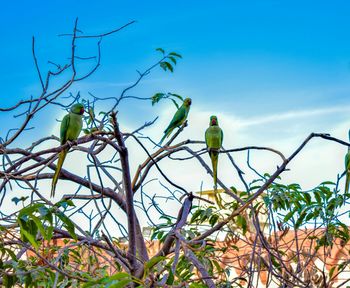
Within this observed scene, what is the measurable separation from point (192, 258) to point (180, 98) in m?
1.38

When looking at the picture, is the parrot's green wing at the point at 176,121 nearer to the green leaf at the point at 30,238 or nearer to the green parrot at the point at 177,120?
the green parrot at the point at 177,120

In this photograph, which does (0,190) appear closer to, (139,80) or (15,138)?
(15,138)

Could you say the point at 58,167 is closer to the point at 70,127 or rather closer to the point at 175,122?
the point at 70,127

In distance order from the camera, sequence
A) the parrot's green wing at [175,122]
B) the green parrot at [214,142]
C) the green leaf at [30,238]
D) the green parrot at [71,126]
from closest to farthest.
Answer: the green leaf at [30,238] < the green parrot at [214,142] < the green parrot at [71,126] < the parrot's green wing at [175,122]

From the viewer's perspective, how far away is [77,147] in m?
2.63

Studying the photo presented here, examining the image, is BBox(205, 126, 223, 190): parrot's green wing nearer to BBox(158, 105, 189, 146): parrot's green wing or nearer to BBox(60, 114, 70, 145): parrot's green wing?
BBox(158, 105, 189, 146): parrot's green wing

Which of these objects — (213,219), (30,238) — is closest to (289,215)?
(213,219)

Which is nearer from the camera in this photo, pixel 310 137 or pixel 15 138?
pixel 310 137

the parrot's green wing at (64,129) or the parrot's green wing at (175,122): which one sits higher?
the parrot's green wing at (175,122)

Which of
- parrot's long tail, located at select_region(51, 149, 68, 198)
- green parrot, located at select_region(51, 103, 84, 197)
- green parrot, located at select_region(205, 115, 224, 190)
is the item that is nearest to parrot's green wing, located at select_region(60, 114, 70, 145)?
green parrot, located at select_region(51, 103, 84, 197)

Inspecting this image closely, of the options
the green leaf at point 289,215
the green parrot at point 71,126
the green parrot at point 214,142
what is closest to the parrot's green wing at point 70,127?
the green parrot at point 71,126

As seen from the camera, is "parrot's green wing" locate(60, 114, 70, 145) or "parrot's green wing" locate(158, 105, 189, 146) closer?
"parrot's green wing" locate(60, 114, 70, 145)

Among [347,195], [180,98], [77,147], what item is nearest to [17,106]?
[77,147]

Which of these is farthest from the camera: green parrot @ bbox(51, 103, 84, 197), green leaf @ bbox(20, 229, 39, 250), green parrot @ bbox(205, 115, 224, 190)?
green parrot @ bbox(51, 103, 84, 197)
